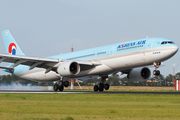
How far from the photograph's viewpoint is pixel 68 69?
117 feet

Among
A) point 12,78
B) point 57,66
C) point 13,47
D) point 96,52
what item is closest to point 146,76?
point 96,52

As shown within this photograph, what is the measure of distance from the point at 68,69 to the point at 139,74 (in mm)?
11337

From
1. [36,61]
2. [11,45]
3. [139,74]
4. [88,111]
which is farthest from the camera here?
[11,45]

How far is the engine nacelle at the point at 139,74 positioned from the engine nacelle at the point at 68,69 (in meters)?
9.36

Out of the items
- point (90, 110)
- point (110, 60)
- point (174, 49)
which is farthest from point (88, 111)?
point (110, 60)

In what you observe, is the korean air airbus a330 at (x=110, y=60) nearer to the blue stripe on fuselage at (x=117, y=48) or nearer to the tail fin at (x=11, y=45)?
the blue stripe on fuselage at (x=117, y=48)

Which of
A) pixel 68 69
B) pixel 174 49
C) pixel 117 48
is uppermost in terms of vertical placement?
pixel 117 48

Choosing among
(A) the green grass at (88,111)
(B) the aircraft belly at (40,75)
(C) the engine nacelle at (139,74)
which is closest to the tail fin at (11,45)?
(B) the aircraft belly at (40,75)

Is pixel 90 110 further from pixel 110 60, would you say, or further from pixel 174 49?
pixel 110 60

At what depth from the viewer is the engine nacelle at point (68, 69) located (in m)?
35.8

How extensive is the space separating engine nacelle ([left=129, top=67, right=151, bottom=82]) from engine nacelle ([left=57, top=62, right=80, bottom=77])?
936 centimetres

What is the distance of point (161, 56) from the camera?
33062 millimetres

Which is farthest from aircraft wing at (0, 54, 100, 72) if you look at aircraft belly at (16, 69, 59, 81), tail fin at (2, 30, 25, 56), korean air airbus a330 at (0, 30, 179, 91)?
tail fin at (2, 30, 25, 56)

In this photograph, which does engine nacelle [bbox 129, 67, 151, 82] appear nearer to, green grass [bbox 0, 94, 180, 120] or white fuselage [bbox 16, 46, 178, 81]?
white fuselage [bbox 16, 46, 178, 81]
